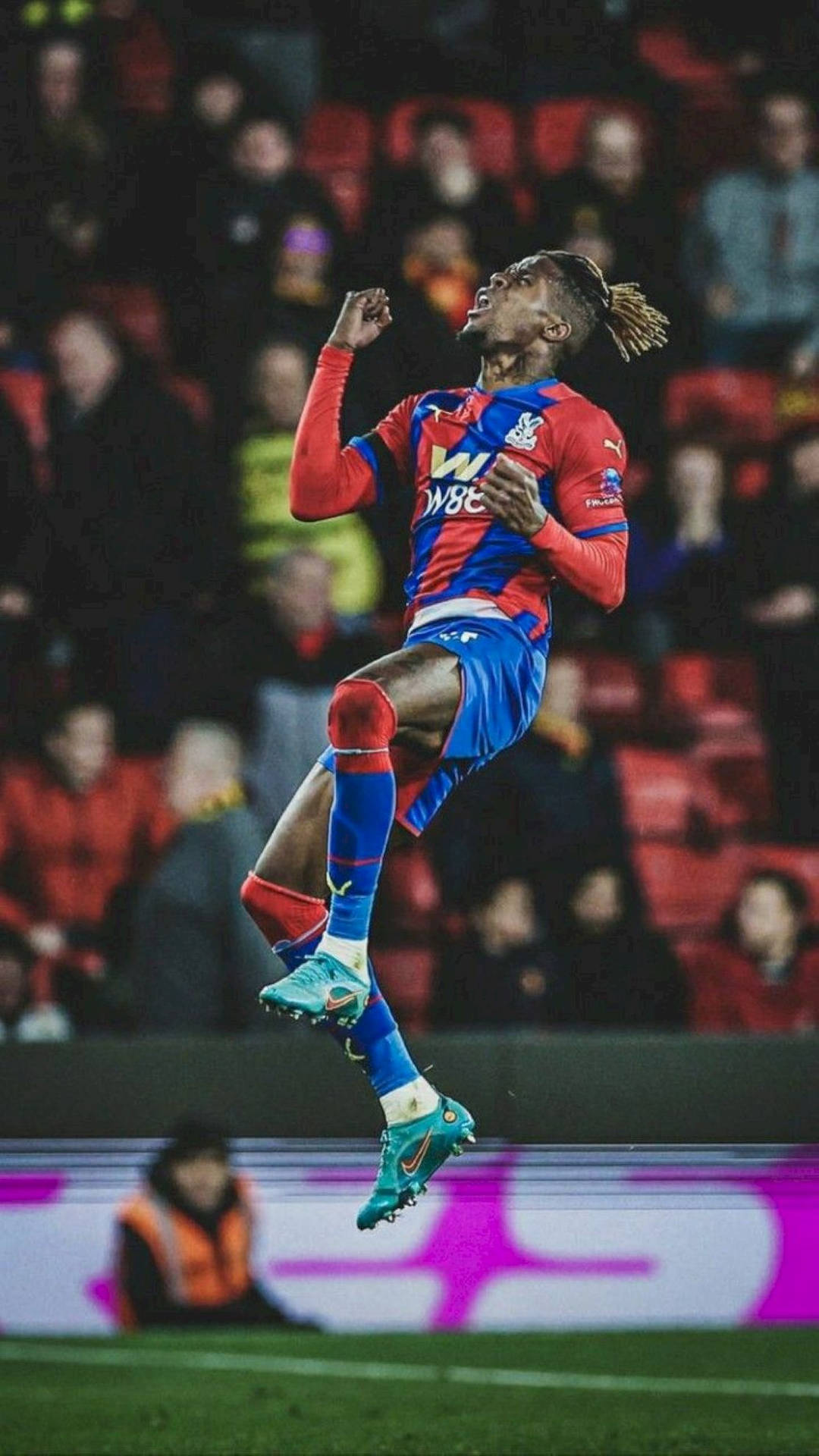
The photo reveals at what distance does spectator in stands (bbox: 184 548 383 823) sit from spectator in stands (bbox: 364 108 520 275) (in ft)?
4.89

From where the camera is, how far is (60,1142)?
312 inches

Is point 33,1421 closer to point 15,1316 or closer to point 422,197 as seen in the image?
point 15,1316

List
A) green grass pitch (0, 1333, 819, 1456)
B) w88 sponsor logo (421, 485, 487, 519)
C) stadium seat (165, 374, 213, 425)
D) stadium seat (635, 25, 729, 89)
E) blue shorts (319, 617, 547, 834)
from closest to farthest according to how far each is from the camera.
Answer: blue shorts (319, 617, 547, 834)
w88 sponsor logo (421, 485, 487, 519)
green grass pitch (0, 1333, 819, 1456)
stadium seat (165, 374, 213, 425)
stadium seat (635, 25, 729, 89)

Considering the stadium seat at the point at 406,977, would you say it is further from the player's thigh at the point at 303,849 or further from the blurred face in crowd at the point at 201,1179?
the player's thigh at the point at 303,849

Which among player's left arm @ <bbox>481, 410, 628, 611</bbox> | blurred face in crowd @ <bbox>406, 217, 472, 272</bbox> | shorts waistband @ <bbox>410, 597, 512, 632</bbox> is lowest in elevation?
shorts waistband @ <bbox>410, 597, 512, 632</bbox>

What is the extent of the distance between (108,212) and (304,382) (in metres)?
1.75

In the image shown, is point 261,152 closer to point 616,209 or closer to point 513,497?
point 616,209

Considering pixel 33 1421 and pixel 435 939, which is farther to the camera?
pixel 435 939

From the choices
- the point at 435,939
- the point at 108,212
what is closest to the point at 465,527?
the point at 435,939

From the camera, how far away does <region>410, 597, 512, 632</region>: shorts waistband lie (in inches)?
190

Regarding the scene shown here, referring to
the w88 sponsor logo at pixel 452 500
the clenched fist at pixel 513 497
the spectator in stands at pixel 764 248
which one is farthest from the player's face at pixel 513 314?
the spectator in stands at pixel 764 248

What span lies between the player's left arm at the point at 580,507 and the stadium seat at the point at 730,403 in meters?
4.86

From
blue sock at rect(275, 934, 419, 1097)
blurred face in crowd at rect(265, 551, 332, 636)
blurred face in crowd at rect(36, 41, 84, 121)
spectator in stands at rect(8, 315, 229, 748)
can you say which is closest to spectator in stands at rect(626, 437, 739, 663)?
blurred face in crowd at rect(265, 551, 332, 636)

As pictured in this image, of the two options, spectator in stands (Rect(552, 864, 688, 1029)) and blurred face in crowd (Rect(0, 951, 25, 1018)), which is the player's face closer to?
spectator in stands (Rect(552, 864, 688, 1029))
